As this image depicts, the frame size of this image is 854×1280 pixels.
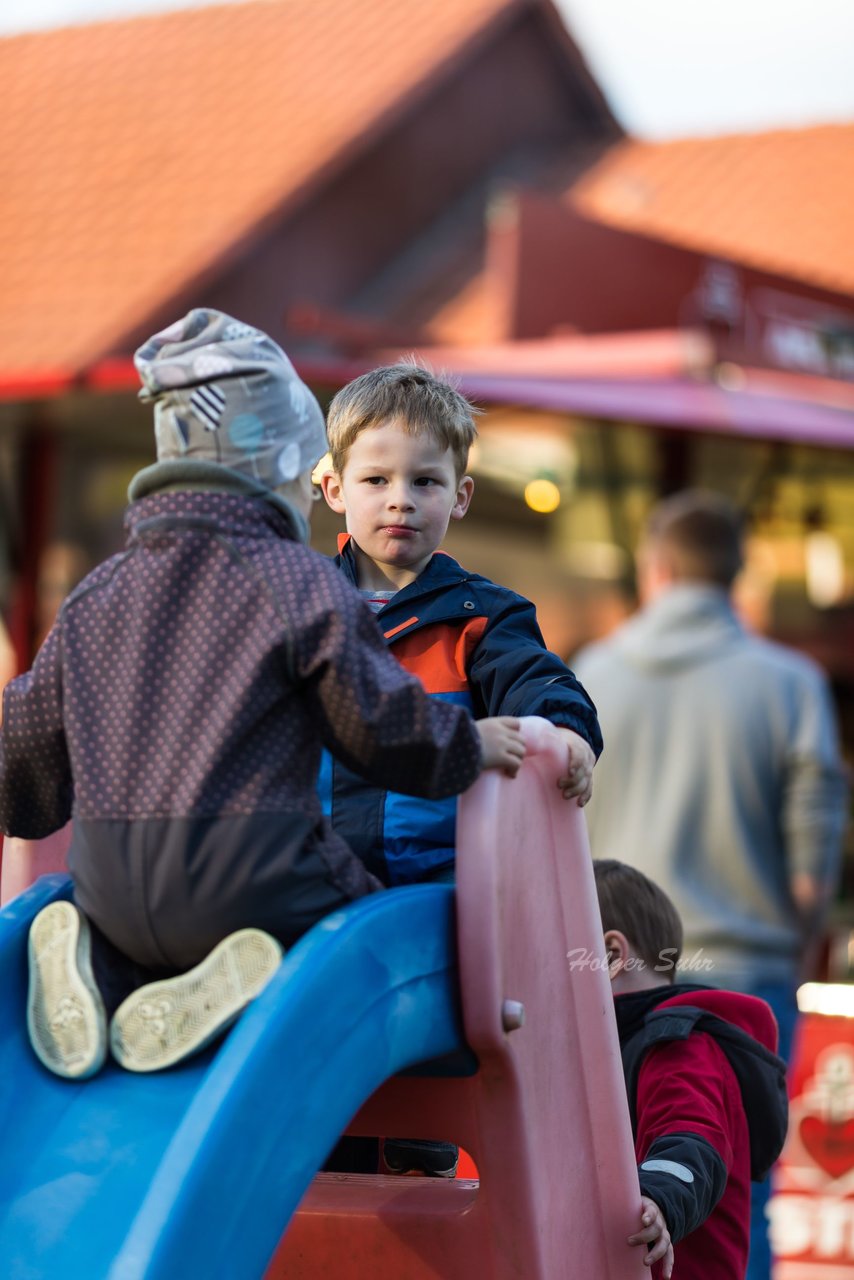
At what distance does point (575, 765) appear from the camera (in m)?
2.11

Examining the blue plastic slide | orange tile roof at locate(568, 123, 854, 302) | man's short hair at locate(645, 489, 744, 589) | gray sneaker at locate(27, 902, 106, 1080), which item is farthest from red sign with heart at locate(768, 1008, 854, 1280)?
orange tile roof at locate(568, 123, 854, 302)

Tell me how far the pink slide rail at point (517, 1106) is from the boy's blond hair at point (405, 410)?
42 centimetres

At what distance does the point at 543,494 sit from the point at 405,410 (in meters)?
5.76

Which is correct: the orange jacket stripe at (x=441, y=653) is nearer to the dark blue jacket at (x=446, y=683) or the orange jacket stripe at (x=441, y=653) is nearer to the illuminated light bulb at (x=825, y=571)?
the dark blue jacket at (x=446, y=683)

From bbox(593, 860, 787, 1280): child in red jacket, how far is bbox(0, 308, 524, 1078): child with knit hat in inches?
26.6

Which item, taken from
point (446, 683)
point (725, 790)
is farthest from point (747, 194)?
point (446, 683)

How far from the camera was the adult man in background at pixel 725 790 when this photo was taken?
4082 millimetres

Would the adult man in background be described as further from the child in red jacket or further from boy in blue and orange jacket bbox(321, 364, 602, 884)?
boy in blue and orange jacket bbox(321, 364, 602, 884)

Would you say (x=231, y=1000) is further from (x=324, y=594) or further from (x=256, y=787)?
(x=324, y=594)

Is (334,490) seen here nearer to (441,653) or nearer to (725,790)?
(441,653)

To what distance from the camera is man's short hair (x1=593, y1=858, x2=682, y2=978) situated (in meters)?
2.61

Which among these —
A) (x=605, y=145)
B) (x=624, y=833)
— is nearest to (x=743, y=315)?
(x=624, y=833)

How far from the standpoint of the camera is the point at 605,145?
16.2 m

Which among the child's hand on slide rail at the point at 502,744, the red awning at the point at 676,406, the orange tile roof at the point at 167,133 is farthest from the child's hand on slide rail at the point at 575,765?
the orange tile roof at the point at 167,133
